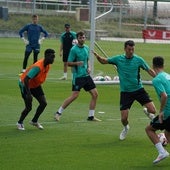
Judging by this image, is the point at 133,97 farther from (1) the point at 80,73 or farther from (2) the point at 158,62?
(2) the point at 158,62

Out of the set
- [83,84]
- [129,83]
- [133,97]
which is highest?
[129,83]

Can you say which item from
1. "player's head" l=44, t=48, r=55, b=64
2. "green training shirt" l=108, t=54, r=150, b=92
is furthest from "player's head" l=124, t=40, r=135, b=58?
"player's head" l=44, t=48, r=55, b=64

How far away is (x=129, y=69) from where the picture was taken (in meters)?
15.4

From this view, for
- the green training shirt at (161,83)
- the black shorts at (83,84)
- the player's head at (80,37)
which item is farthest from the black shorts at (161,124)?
the black shorts at (83,84)

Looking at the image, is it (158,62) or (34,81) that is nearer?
(158,62)

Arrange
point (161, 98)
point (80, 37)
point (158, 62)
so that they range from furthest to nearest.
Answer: point (80, 37), point (158, 62), point (161, 98)

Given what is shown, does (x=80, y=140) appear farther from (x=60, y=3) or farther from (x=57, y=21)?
(x=60, y=3)

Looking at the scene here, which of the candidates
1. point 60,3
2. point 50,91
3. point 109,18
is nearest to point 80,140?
point 50,91

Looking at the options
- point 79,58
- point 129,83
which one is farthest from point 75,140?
point 79,58

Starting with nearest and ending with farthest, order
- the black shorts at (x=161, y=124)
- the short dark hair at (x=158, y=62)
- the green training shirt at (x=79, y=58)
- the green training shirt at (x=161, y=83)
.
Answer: the green training shirt at (x=161, y=83), the short dark hair at (x=158, y=62), the black shorts at (x=161, y=124), the green training shirt at (x=79, y=58)

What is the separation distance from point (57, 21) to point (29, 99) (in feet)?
153

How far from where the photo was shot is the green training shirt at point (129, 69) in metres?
15.4

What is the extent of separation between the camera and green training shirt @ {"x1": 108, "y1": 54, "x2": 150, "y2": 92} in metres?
15.4

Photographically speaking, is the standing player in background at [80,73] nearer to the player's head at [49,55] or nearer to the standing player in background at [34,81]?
the standing player in background at [34,81]
